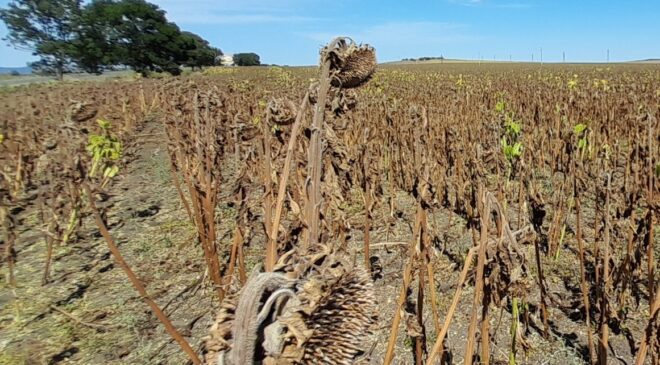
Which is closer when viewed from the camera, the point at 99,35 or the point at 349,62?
the point at 349,62

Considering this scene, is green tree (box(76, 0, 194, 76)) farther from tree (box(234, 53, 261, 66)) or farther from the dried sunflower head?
the dried sunflower head

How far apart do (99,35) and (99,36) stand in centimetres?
9

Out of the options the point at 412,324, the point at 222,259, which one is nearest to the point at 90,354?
the point at 222,259

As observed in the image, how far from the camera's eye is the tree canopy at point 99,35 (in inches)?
1638

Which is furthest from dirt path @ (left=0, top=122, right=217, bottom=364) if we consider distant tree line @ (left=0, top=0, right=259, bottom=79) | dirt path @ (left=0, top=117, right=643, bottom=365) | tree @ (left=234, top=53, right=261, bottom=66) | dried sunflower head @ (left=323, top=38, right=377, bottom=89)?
tree @ (left=234, top=53, right=261, bottom=66)

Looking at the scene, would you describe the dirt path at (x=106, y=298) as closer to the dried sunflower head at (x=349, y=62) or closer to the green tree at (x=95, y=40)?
the dried sunflower head at (x=349, y=62)

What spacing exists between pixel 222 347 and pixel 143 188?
590 cm

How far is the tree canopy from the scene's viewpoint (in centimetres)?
4159

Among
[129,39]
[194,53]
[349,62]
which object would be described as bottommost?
[349,62]

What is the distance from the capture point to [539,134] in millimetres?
6535

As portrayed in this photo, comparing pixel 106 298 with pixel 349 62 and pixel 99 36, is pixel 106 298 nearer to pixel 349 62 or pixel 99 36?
pixel 349 62

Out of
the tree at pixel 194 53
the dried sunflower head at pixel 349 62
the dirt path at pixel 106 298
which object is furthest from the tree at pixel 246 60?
the dried sunflower head at pixel 349 62

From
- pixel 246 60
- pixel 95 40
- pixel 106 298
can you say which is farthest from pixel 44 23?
pixel 106 298

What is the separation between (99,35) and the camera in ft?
138
